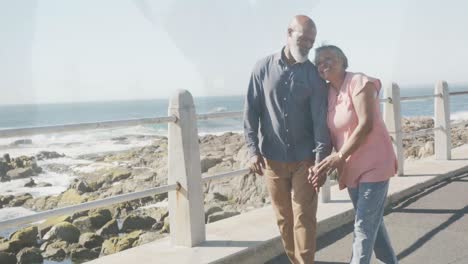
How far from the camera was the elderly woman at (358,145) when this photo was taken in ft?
11.5

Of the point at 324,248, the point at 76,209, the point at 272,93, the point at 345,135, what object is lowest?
the point at 324,248

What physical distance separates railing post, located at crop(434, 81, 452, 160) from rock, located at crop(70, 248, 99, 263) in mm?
6611

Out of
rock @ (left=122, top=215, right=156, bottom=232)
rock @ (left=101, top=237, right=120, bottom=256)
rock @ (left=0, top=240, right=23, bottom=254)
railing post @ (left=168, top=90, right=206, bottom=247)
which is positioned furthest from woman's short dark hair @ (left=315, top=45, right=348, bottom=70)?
rock @ (left=122, top=215, right=156, bottom=232)

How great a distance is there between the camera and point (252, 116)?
408cm

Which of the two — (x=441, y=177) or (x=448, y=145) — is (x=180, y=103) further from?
(x=448, y=145)

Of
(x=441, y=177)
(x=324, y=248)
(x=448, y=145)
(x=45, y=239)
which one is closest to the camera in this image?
(x=324, y=248)

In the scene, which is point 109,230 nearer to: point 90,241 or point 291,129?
point 90,241

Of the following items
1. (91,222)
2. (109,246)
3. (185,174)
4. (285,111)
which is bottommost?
(91,222)

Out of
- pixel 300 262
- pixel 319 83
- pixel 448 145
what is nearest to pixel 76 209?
pixel 300 262

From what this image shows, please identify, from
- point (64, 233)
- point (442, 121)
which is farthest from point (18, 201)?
point (442, 121)

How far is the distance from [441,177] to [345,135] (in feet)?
18.8

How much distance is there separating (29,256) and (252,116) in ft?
30.2

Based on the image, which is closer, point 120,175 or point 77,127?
point 77,127

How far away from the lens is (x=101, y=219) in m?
14.8
